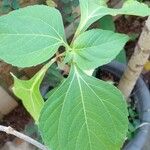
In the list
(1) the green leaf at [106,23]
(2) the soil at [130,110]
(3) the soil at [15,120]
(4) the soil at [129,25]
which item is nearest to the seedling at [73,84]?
(2) the soil at [130,110]

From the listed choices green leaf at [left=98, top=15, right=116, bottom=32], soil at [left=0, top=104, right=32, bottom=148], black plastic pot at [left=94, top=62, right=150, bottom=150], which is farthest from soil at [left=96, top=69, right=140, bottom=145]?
soil at [left=0, top=104, right=32, bottom=148]

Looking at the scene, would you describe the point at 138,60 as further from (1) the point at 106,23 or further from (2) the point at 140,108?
(1) the point at 106,23

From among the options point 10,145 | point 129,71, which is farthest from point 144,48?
point 10,145

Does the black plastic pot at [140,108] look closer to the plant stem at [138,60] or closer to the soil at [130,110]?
the soil at [130,110]

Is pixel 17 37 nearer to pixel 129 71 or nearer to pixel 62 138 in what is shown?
pixel 62 138

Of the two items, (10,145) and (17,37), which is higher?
(17,37)
